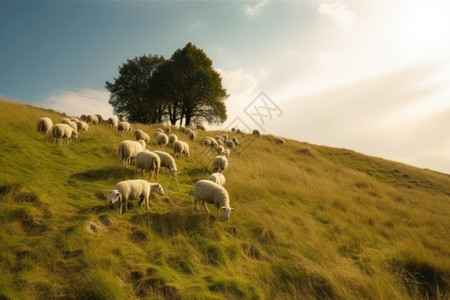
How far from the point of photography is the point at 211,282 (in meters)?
5.08

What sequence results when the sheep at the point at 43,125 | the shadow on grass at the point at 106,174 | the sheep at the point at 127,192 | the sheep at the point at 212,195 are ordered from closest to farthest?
the sheep at the point at 127,192, the sheep at the point at 212,195, the shadow on grass at the point at 106,174, the sheep at the point at 43,125

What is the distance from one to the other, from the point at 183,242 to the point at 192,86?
3112cm

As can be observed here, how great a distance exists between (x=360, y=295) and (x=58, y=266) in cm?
576

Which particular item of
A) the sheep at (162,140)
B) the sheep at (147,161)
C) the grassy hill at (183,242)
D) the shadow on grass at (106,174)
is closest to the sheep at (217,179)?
the grassy hill at (183,242)

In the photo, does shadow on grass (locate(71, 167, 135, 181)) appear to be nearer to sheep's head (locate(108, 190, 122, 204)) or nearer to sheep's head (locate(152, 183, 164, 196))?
sheep's head (locate(152, 183, 164, 196))

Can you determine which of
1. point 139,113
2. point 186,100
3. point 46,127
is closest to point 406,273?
point 46,127

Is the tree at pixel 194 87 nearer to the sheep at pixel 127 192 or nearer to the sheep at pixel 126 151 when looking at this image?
the sheep at pixel 126 151

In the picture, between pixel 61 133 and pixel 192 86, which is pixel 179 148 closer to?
pixel 61 133

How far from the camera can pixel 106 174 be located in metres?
9.56

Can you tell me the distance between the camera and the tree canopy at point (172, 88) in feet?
115

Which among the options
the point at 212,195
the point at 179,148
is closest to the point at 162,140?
the point at 179,148

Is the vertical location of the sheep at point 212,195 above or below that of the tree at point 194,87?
below

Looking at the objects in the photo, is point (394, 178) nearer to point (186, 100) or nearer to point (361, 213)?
point (361, 213)

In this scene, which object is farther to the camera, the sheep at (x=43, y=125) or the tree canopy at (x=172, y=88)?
the tree canopy at (x=172, y=88)
